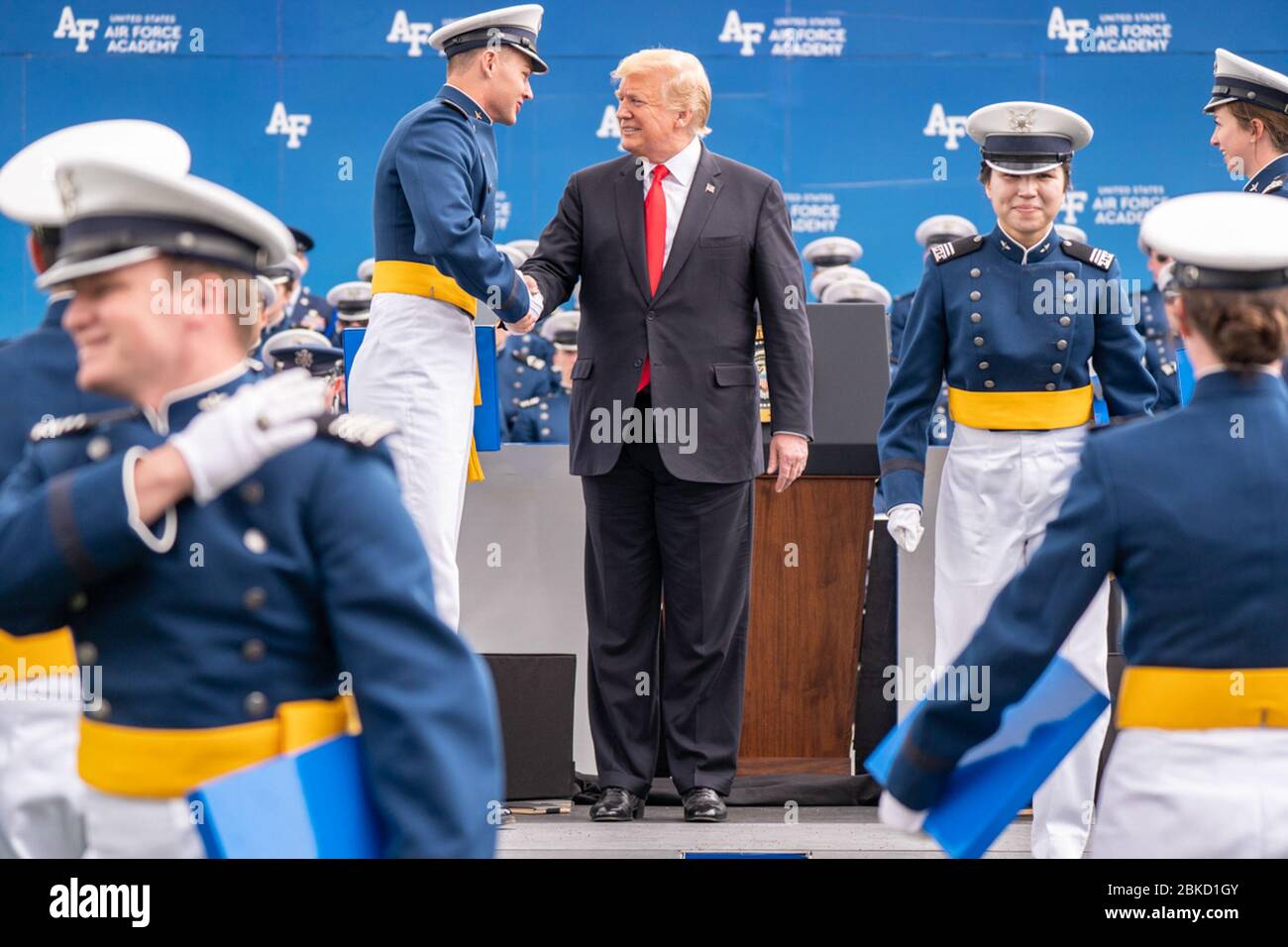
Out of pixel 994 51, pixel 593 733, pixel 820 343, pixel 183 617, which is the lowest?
pixel 593 733

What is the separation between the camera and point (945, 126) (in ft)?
31.8

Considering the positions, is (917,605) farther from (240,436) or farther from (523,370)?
(523,370)

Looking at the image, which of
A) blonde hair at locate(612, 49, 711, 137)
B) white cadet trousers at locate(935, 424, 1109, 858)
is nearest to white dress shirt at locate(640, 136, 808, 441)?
blonde hair at locate(612, 49, 711, 137)

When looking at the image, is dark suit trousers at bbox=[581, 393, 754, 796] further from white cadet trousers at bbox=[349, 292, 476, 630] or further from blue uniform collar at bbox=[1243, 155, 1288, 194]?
blue uniform collar at bbox=[1243, 155, 1288, 194]

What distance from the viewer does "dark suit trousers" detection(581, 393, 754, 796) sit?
3.96 m

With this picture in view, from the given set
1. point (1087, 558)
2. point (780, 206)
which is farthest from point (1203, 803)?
point (780, 206)

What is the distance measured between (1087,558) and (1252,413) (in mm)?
281

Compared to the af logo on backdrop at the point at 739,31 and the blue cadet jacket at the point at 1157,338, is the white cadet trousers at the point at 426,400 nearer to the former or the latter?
the blue cadet jacket at the point at 1157,338

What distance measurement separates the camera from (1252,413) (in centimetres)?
191

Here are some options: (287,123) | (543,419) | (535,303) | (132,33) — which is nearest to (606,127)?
(287,123)

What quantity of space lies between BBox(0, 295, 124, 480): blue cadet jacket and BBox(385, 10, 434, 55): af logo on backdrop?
759cm

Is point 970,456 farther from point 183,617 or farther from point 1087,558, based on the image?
point 183,617

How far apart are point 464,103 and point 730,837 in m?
1.92

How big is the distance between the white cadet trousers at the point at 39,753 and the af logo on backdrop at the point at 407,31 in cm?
776
